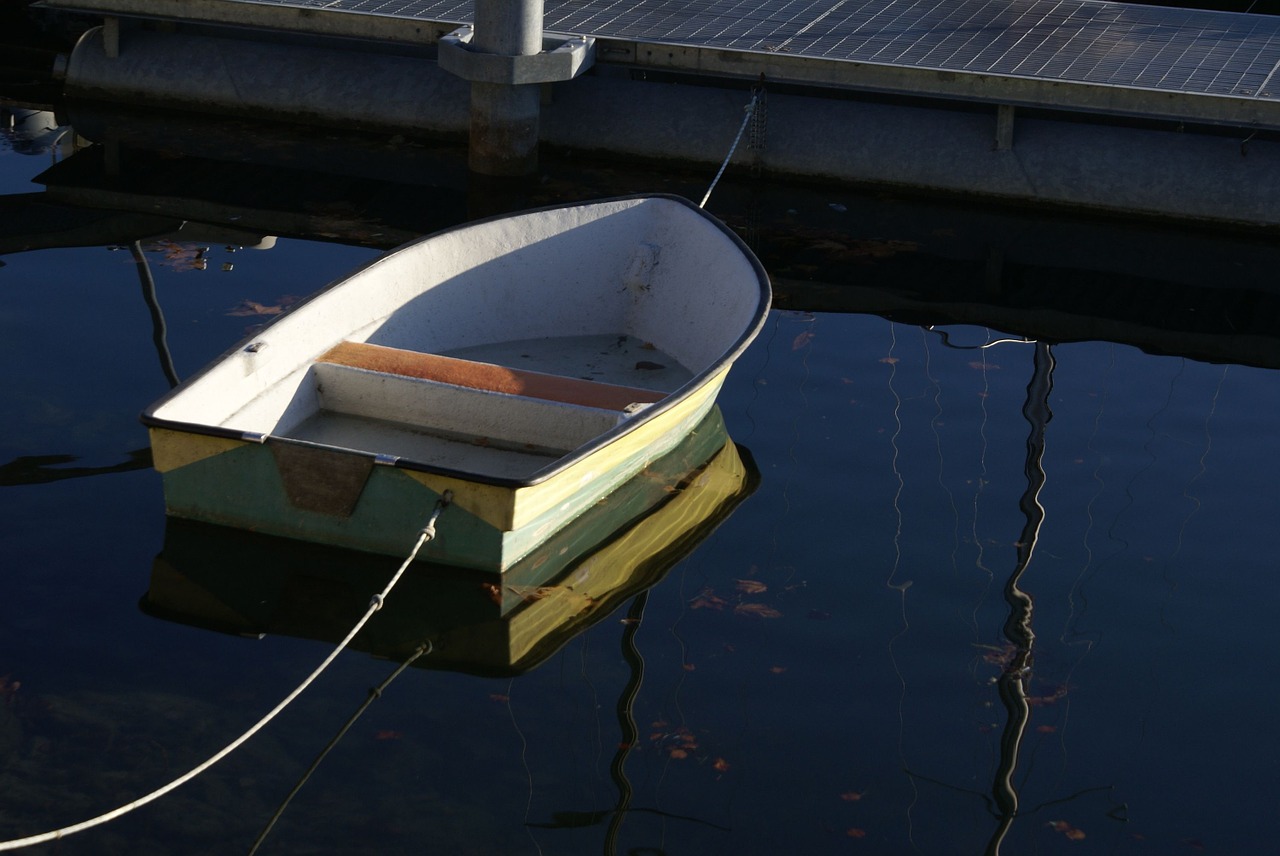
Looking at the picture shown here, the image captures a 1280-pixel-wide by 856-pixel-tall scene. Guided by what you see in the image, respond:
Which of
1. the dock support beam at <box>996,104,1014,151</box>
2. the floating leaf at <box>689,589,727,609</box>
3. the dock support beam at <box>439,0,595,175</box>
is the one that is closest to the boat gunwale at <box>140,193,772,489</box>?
the floating leaf at <box>689,589,727,609</box>

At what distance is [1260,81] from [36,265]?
8.57m

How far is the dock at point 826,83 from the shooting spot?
11539 millimetres

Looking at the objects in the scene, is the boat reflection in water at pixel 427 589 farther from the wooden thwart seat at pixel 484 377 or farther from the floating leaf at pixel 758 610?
the wooden thwart seat at pixel 484 377

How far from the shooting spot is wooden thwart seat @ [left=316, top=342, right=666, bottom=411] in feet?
24.7

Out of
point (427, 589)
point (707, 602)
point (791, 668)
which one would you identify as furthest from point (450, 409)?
point (791, 668)

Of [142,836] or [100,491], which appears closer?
[142,836]

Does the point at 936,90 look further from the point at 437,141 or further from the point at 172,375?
the point at 172,375

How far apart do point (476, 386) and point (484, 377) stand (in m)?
0.08

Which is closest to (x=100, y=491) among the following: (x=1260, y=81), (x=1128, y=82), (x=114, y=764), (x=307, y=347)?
(x=307, y=347)

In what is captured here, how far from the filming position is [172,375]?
8477mm

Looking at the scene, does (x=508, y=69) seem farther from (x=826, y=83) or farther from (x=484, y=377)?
(x=484, y=377)

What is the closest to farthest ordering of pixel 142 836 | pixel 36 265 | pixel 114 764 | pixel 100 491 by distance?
pixel 142 836, pixel 114 764, pixel 100 491, pixel 36 265

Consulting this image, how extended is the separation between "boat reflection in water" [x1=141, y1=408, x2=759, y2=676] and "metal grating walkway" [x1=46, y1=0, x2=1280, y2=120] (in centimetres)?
548

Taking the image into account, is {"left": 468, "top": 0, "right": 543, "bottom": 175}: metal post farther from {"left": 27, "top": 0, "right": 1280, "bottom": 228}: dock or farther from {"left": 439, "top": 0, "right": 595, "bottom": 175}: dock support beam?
{"left": 27, "top": 0, "right": 1280, "bottom": 228}: dock
